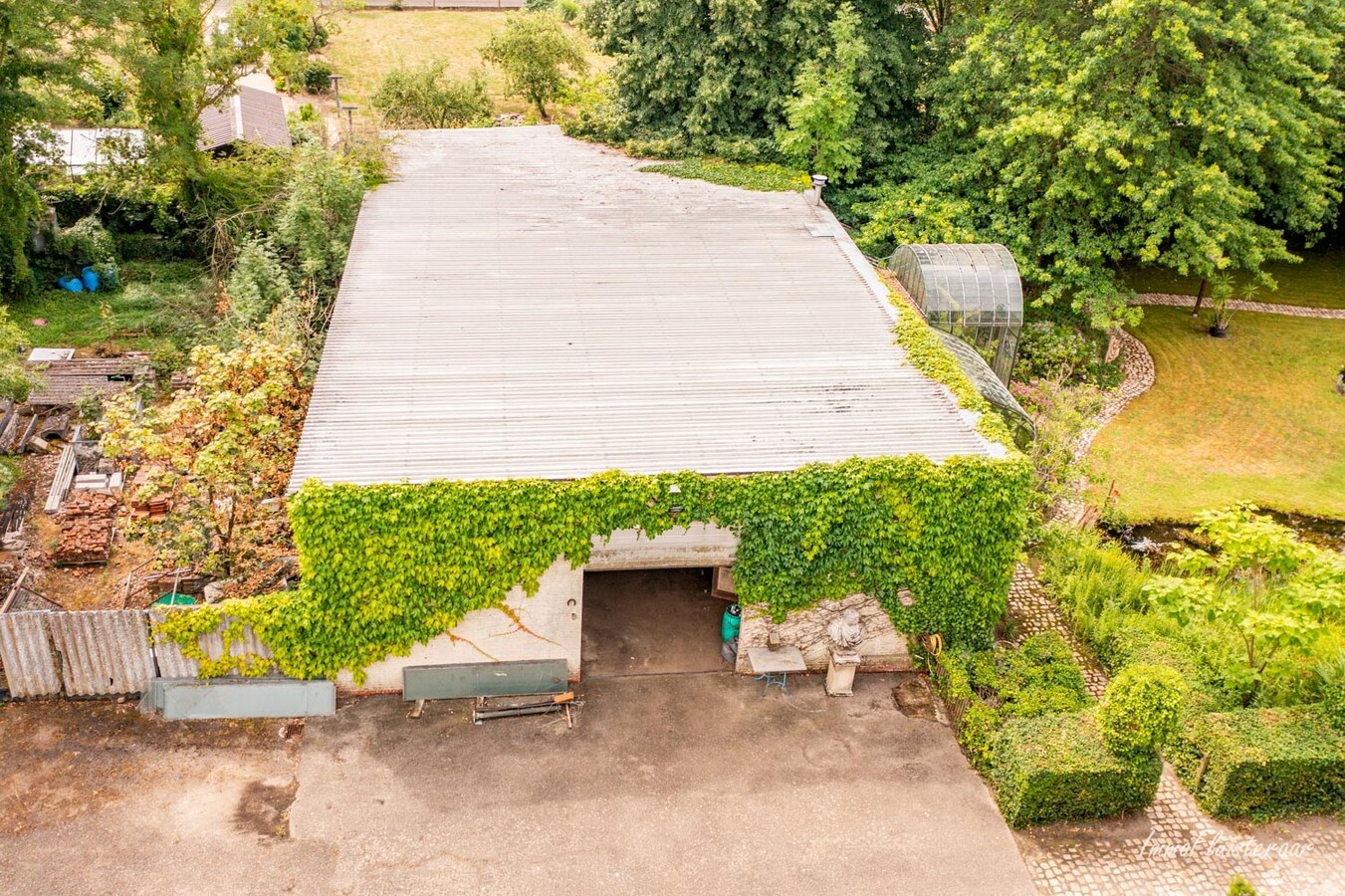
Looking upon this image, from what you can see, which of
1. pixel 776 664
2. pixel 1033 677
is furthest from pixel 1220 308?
pixel 776 664

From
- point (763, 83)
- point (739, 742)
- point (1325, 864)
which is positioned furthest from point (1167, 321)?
point (739, 742)

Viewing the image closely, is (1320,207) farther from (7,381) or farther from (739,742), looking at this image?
(7,381)

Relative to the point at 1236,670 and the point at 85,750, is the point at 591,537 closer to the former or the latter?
the point at 85,750

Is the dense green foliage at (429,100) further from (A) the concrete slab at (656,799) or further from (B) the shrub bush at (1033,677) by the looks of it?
(B) the shrub bush at (1033,677)

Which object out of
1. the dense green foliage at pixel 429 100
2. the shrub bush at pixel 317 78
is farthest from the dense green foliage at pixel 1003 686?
the shrub bush at pixel 317 78

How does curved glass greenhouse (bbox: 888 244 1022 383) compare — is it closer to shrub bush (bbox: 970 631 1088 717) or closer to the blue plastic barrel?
shrub bush (bbox: 970 631 1088 717)
